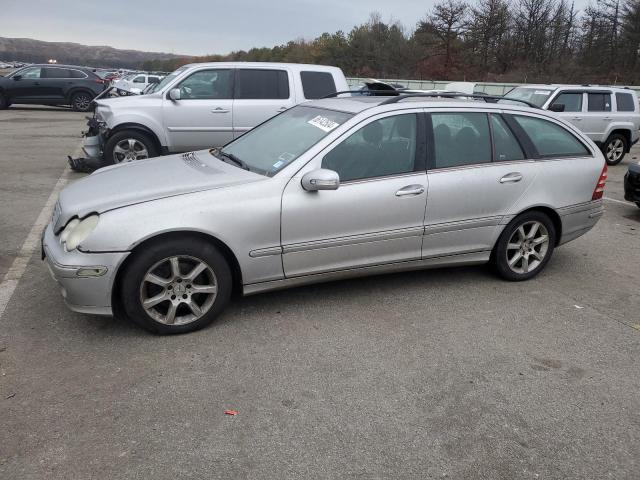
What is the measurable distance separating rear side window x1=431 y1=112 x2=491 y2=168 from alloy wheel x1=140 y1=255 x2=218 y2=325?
1.99 metres

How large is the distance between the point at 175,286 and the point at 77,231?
2.29 ft

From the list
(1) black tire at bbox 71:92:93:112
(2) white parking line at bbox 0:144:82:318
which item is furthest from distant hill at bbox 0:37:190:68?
(2) white parking line at bbox 0:144:82:318

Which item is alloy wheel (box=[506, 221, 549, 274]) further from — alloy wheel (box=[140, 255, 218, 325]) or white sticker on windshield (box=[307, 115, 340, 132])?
alloy wheel (box=[140, 255, 218, 325])

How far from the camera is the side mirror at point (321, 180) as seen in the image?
12.2 ft

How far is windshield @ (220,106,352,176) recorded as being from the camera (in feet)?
13.4

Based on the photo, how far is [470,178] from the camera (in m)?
4.40

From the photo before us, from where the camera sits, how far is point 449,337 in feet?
12.4

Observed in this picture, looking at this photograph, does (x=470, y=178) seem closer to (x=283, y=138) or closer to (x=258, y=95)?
(x=283, y=138)

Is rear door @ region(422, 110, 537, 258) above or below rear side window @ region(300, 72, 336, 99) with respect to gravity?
below

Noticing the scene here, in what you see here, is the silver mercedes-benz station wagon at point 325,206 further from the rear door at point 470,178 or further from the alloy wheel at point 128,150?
the alloy wheel at point 128,150

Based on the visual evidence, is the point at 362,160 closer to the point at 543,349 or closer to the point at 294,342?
the point at 294,342

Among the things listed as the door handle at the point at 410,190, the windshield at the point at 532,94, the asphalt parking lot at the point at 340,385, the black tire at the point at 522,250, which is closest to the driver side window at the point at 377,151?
the door handle at the point at 410,190

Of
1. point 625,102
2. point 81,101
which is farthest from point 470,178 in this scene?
point 81,101

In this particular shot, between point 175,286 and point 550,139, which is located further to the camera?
point 550,139
